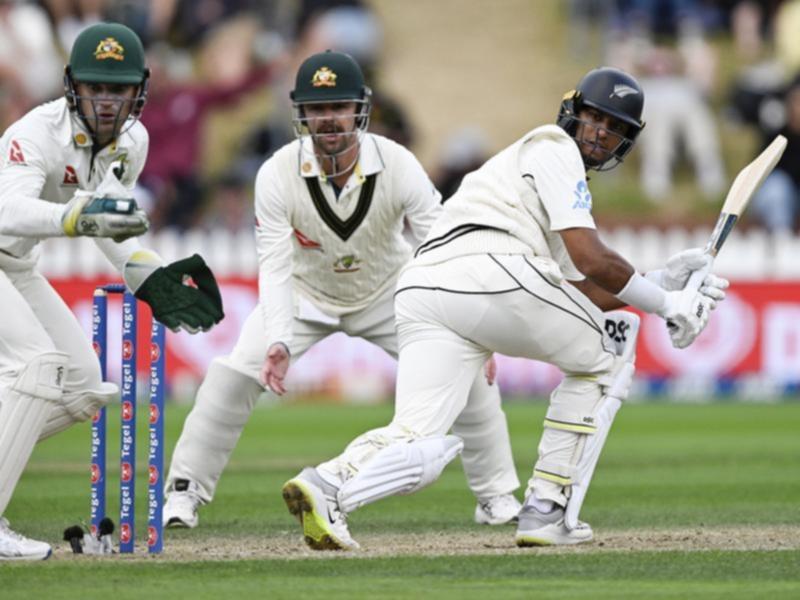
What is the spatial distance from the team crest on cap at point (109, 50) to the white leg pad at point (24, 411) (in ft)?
3.48

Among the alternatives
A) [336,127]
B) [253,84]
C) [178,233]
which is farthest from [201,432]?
[253,84]

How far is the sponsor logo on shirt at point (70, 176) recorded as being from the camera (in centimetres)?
670

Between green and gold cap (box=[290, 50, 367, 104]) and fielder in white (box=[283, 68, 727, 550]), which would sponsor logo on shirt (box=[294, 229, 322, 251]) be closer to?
green and gold cap (box=[290, 50, 367, 104])

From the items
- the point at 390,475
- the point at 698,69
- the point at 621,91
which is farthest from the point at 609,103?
the point at 698,69

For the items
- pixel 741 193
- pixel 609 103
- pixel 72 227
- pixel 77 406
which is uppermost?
pixel 609 103

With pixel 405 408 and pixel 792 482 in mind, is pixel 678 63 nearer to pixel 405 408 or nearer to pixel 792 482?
pixel 792 482

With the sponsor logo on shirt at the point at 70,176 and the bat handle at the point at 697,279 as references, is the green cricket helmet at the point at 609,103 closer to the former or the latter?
the bat handle at the point at 697,279

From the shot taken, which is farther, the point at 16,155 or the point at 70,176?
the point at 70,176

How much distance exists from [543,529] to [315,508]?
98cm

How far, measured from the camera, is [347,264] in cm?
797

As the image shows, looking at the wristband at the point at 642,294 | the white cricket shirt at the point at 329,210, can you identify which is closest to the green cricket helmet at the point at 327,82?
the white cricket shirt at the point at 329,210

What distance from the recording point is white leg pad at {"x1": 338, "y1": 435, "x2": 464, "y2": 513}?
627 cm

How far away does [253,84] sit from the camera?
65.1 feet

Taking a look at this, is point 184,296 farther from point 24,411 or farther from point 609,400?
point 609,400
